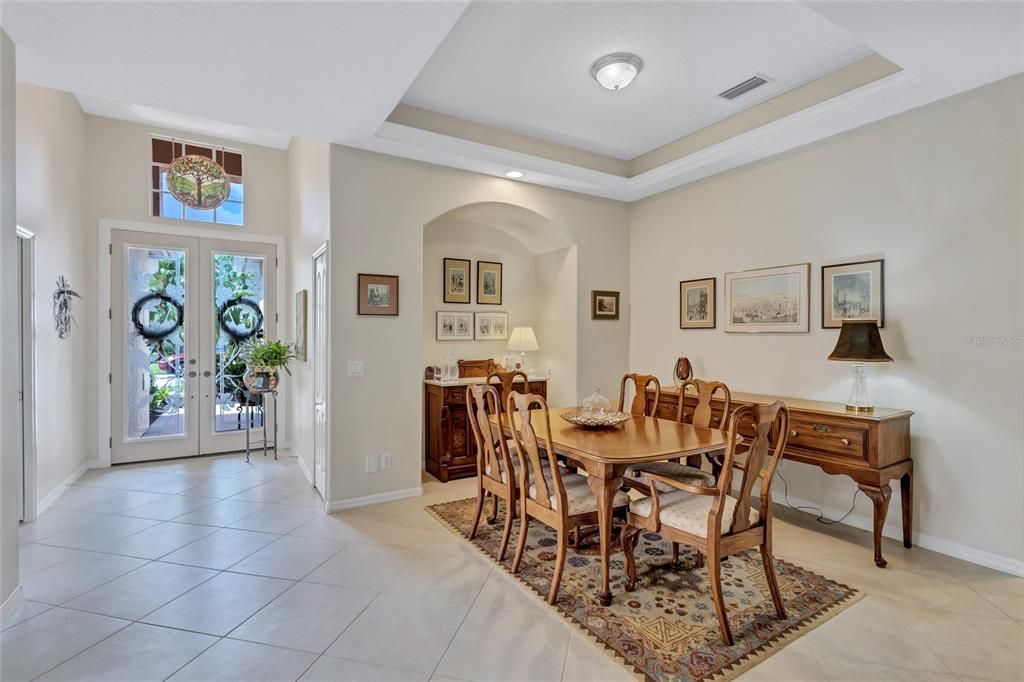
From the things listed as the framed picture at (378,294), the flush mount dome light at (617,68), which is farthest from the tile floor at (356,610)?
the flush mount dome light at (617,68)

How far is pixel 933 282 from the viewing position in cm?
299

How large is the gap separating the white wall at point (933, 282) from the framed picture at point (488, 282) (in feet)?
8.20

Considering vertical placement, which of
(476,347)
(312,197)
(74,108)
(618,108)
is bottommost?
(476,347)

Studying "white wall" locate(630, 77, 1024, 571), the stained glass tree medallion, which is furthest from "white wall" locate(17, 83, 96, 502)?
"white wall" locate(630, 77, 1024, 571)

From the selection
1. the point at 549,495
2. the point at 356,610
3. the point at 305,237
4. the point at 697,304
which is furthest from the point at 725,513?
the point at 305,237

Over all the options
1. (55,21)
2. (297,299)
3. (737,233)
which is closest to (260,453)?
(297,299)

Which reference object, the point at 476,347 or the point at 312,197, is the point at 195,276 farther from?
the point at 476,347

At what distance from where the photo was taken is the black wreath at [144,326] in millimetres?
5004

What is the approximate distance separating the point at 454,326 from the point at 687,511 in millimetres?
3336

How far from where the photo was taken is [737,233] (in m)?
4.12

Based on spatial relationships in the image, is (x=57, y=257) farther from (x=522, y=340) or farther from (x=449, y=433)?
(x=522, y=340)

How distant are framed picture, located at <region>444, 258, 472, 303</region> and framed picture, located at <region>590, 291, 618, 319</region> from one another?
1.30m

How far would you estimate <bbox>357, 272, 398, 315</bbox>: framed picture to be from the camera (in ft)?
12.4

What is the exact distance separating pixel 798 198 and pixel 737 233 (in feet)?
1.73
